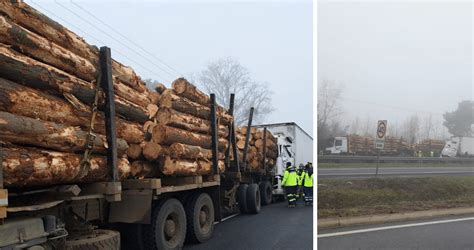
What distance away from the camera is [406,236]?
264 inches

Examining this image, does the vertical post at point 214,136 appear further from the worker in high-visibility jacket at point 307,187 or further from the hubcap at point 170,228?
the worker in high-visibility jacket at point 307,187

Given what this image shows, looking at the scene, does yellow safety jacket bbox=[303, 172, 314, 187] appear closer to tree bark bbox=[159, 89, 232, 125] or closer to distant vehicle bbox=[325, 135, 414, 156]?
tree bark bbox=[159, 89, 232, 125]

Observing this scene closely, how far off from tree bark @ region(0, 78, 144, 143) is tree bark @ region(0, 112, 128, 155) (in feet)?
0.24

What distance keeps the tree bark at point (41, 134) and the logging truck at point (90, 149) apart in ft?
0.03

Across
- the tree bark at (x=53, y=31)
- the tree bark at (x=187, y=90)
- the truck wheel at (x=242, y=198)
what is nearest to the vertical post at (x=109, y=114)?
the tree bark at (x=53, y=31)

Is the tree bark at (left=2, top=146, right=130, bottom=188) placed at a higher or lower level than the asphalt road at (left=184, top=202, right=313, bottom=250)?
higher

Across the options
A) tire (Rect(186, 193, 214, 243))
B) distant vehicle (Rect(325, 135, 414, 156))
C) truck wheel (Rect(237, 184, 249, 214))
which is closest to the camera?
distant vehicle (Rect(325, 135, 414, 156))

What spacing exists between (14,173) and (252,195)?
833 cm

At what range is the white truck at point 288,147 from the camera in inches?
594

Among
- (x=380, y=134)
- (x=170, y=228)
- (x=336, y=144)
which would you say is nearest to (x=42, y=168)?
(x=336, y=144)

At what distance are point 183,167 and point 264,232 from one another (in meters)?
2.35

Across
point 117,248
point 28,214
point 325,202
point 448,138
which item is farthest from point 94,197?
point 448,138

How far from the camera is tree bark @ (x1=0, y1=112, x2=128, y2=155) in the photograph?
3699mm

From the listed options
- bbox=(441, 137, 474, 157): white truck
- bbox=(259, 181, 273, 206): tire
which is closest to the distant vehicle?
bbox=(441, 137, 474, 157): white truck
